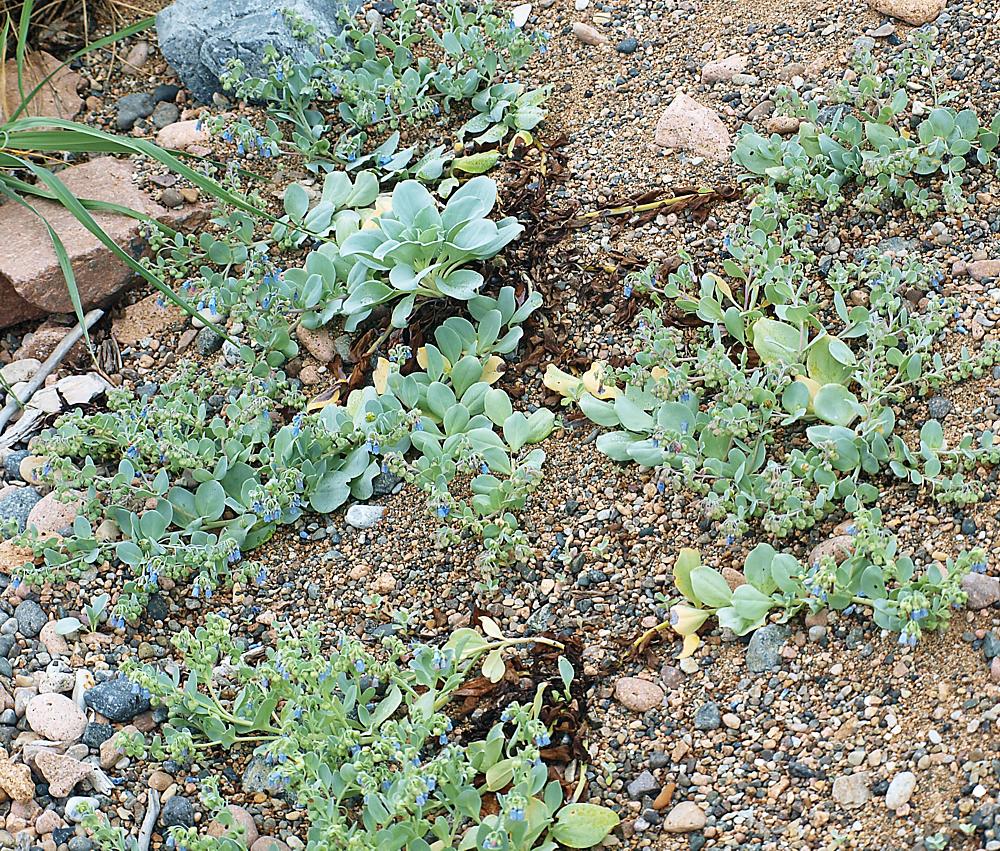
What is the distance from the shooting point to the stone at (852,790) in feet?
7.13

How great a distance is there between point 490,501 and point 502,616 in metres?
0.27

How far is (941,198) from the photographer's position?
10.1 ft

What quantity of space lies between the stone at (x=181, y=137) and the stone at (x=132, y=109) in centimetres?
18

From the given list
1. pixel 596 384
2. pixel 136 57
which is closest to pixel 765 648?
pixel 596 384

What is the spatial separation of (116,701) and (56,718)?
118 millimetres

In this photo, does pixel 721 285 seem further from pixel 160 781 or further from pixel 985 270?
pixel 160 781

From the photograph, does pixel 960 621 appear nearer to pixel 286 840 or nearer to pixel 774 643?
pixel 774 643

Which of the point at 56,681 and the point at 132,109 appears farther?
the point at 132,109

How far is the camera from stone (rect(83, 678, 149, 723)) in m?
2.54

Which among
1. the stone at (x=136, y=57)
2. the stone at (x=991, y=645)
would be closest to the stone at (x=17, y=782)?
the stone at (x=991, y=645)

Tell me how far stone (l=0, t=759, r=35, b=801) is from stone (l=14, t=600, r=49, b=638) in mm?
376

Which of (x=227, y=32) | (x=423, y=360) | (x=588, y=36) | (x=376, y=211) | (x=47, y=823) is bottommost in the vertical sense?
(x=47, y=823)

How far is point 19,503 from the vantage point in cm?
298

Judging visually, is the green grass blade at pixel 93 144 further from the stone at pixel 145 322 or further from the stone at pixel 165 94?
the stone at pixel 165 94
